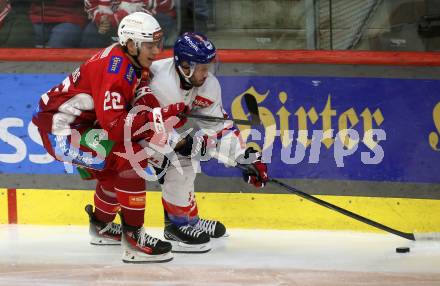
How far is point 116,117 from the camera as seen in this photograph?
4.06 m

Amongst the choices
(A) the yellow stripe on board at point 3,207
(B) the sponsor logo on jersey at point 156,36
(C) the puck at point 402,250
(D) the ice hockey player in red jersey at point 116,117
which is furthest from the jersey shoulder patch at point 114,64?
(C) the puck at point 402,250

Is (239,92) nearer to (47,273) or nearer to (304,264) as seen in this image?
(304,264)

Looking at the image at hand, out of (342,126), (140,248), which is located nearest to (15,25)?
(140,248)

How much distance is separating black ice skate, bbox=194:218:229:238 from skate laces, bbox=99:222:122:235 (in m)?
0.39

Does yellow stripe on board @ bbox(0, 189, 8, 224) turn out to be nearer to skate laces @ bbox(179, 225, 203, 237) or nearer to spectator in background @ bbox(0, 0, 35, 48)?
spectator in background @ bbox(0, 0, 35, 48)

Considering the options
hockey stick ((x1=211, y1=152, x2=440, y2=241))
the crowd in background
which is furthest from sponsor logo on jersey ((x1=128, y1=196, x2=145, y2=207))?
the crowd in background

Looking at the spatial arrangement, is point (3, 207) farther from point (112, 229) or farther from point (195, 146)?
point (195, 146)

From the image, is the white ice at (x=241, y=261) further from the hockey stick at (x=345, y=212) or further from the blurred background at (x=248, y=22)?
the blurred background at (x=248, y=22)

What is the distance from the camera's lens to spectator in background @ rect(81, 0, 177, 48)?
5.07 metres

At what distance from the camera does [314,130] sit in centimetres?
497

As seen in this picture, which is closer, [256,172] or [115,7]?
[256,172]

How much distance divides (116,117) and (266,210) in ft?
4.11

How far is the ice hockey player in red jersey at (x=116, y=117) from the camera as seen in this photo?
4102mm

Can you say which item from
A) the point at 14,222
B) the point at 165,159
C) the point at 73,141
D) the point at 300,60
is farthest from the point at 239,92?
the point at 14,222
